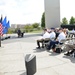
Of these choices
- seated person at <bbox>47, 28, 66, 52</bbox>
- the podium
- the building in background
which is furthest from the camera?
the building in background

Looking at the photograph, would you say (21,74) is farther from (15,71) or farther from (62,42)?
(62,42)

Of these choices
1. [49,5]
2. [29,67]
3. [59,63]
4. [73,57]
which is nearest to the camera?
[29,67]

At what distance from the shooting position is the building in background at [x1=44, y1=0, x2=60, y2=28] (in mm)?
30125

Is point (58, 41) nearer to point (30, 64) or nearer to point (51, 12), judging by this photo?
point (30, 64)

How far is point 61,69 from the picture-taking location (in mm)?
7227

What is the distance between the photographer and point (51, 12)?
99.9 feet

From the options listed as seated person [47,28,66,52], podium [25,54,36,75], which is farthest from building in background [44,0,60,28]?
podium [25,54,36,75]

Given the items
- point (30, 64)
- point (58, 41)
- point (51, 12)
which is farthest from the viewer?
point (51, 12)

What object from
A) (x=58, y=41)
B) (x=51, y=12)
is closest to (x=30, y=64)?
(x=58, y=41)

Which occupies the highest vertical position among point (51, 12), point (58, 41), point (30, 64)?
point (51, 12)

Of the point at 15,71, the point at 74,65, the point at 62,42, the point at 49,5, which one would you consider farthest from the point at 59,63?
the point at 49,5

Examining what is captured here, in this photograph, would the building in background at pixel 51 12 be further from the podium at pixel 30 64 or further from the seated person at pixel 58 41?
the podium at pixel 30 64

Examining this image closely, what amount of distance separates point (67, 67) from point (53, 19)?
77.3 feet

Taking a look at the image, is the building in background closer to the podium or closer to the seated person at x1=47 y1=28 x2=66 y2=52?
the seated person at x1=47 y1=28 x2=66 y2=52
